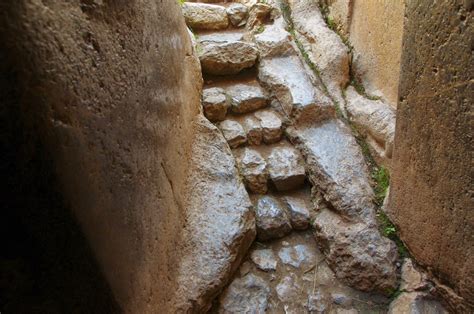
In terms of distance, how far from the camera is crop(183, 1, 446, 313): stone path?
6.66 ft

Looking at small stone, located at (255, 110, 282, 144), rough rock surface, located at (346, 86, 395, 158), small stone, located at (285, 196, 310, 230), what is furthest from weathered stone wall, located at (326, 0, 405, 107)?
small stone, located at (285, 196, 310, 230)

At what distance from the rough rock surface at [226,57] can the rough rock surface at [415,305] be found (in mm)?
2055

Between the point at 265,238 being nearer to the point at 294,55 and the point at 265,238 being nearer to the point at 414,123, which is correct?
the point at 414,123

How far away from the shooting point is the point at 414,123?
73.5 inches

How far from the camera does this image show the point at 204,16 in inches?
138

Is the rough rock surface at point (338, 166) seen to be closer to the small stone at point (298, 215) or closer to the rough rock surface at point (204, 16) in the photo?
the small stone at point (298, 215)

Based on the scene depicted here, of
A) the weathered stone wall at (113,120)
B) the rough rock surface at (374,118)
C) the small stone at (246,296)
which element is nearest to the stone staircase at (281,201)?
the small stone at (246,296)

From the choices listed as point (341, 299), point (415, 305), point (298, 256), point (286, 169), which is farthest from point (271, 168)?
point (415, 305)

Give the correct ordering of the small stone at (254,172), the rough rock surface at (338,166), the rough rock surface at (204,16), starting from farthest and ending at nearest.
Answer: the rough rock surface at (204,16)
the small stone at (254,172)
the rough rock surface at (338,166)

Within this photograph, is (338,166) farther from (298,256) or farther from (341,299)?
(341,299)

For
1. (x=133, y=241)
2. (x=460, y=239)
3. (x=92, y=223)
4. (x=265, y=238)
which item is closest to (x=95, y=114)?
(x=92, y=223)

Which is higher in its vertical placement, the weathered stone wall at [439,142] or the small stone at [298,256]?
the weathered stone wall at [439,142]

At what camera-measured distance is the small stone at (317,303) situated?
2.01 metres

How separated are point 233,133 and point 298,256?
980mm
